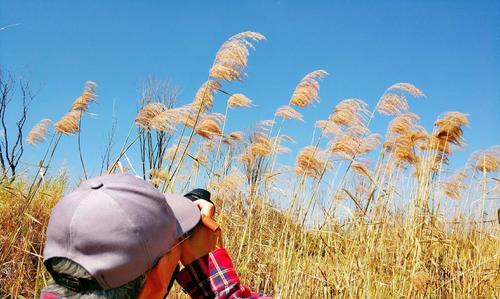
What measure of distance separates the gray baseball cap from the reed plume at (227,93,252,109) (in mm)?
2338

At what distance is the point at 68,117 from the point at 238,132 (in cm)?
118

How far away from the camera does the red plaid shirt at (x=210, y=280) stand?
1391mm

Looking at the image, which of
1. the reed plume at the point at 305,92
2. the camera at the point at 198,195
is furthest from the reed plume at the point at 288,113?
the camera at the point at 198,195

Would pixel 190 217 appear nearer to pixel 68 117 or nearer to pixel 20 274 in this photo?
pixel 20 274

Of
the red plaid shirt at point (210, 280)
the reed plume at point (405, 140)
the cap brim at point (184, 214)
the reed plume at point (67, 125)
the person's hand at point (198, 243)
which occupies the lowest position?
the red plaid shirt at point (210, 280)

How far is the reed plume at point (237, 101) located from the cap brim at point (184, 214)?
2.17 meters

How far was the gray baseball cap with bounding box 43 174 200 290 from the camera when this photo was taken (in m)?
1.08

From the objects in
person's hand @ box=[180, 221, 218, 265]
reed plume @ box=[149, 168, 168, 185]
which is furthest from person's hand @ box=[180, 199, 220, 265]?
reed plume @ box=[149, 168, 168, 185]

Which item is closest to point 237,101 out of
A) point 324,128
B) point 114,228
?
point 324,128

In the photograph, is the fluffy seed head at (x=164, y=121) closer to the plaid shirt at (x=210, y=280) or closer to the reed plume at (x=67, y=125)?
the reed plume at (x=67, y=125)

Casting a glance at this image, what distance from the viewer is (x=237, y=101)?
3475 mm

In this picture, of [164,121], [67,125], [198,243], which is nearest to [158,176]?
[164,121]

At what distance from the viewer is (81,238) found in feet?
3.54

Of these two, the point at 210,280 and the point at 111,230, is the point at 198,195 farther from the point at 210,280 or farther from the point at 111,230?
the point at 111,230
